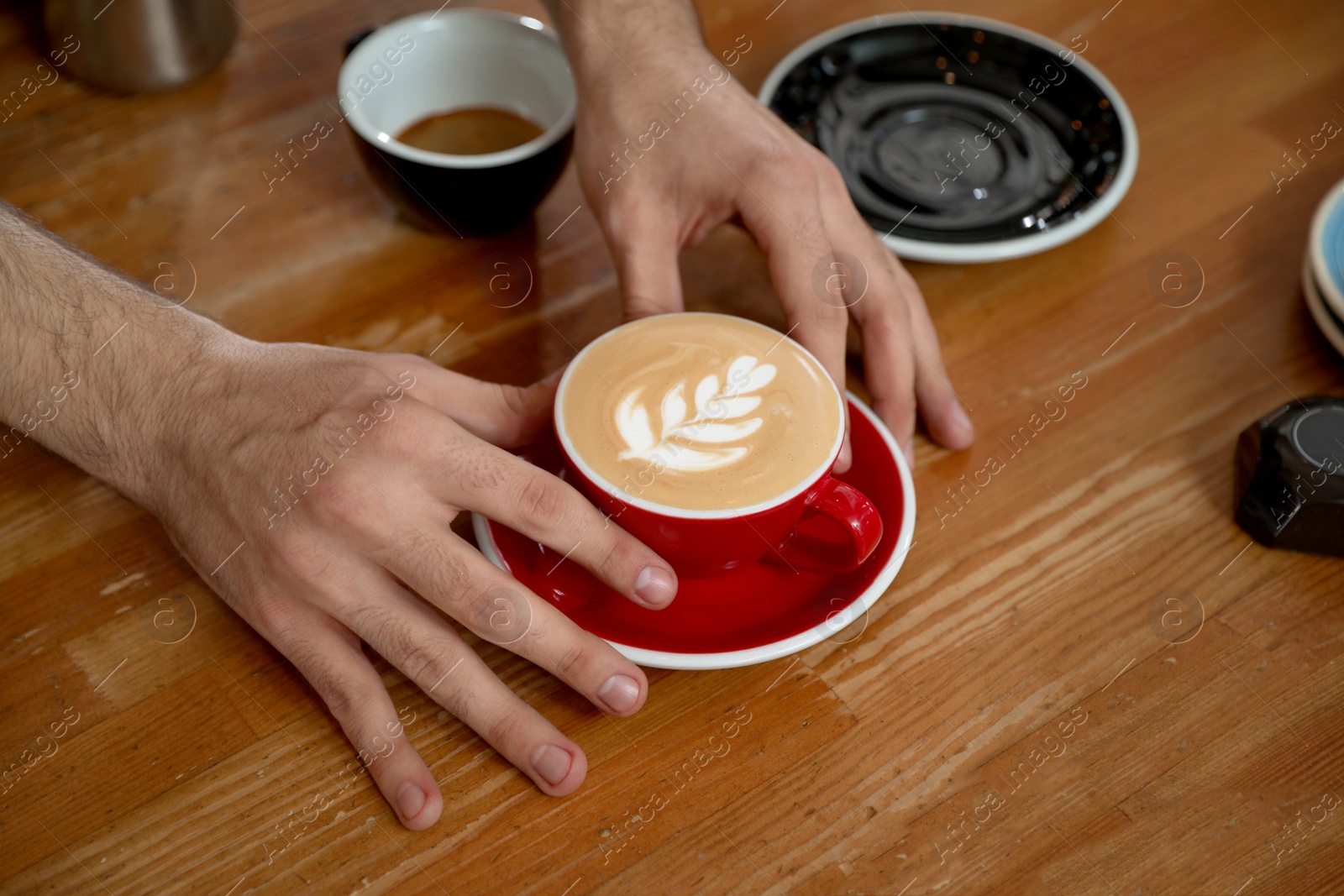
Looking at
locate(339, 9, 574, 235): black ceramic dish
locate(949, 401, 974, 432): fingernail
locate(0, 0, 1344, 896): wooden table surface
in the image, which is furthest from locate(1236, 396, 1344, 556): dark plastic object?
locate(339, 9, 574, 235): black ceramic dish

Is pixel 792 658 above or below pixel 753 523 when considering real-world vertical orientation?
below

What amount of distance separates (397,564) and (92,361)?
0.28m

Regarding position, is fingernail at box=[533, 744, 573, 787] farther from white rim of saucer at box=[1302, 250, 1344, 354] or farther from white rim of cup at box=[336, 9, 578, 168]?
white rim of saucer at box=[1302, 250, 1344, 354]

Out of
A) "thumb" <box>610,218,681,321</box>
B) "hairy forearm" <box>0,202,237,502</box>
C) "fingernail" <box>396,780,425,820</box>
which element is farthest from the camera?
"thumb" <box>610,218,681,321</box>

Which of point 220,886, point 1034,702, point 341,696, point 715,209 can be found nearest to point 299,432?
point 341,696

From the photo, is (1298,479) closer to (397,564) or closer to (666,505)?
(666,505)

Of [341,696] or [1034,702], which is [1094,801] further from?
[341,696]

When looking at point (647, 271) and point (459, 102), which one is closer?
point (647, 271)

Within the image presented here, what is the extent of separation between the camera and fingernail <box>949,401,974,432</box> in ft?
2.67

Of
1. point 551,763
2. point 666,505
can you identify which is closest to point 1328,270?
point 666,505

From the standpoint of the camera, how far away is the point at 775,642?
0.62 m

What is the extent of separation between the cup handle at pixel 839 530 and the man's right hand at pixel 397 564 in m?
0.10

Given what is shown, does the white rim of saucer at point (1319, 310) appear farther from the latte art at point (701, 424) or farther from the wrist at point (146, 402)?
the wrist at point (146, 402)

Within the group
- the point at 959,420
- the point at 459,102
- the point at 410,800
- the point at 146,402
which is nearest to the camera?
the point at 410,800
